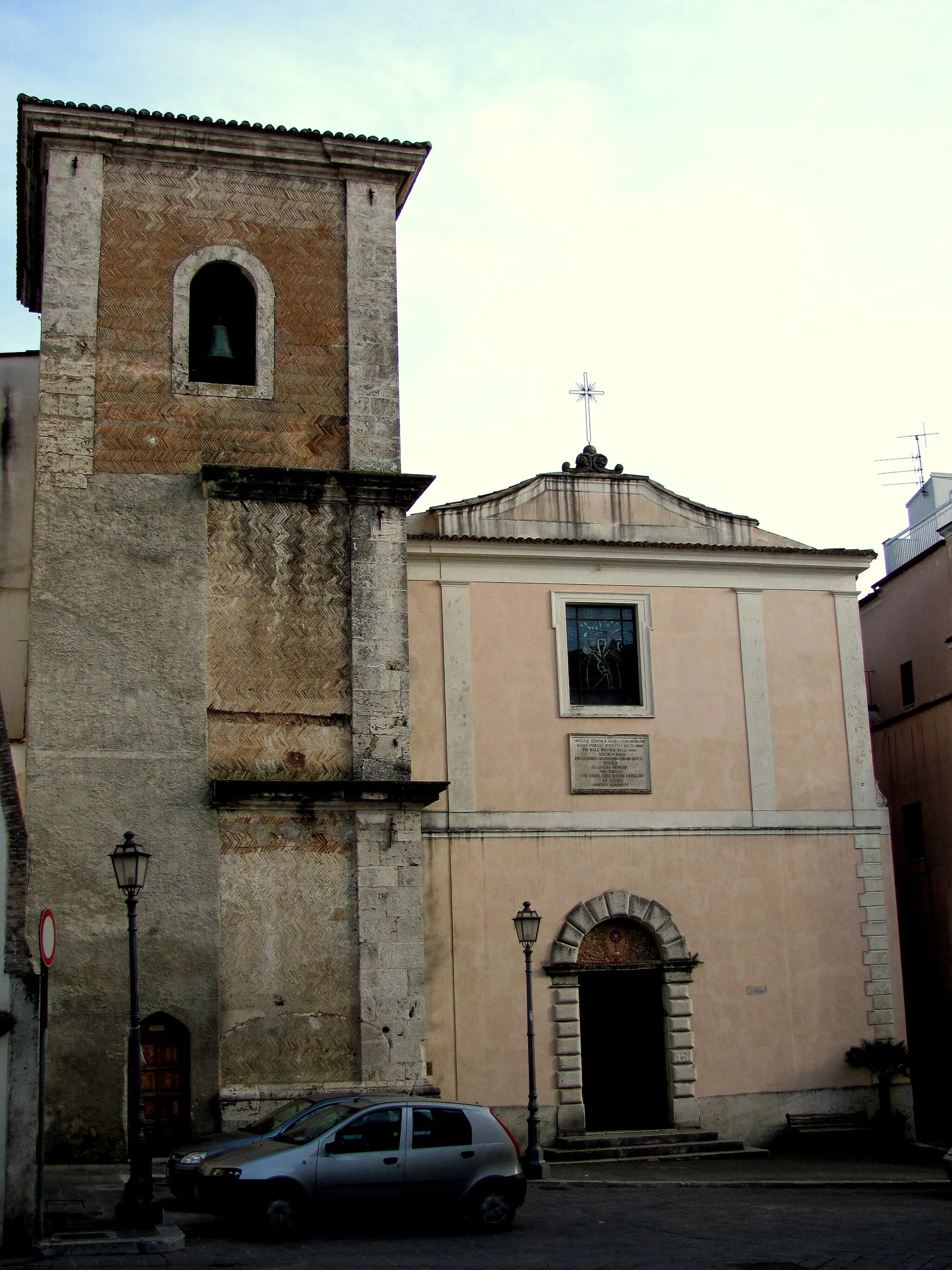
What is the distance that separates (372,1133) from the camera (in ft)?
46.0

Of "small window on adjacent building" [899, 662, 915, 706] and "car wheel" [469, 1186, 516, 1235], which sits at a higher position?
"small window on adjacent building" [899, 662, 915, 706]

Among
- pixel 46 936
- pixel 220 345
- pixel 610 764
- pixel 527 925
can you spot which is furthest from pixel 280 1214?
pixel 220 345

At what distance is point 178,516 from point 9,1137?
9.73m

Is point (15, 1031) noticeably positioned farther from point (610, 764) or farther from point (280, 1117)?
point (610, 764)

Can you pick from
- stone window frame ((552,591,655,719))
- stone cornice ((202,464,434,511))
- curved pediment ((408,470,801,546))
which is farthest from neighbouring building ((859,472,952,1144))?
stone cornice ((202,464,434,511))

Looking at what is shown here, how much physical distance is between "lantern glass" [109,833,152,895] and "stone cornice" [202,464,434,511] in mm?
6657

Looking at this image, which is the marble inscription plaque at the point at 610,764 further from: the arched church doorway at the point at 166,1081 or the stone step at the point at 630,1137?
the arched church doorway at the point at 166,1081

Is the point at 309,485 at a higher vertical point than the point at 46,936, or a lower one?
higher

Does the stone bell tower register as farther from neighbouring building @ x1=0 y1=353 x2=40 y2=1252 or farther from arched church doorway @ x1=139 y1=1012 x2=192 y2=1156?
neighbouring building @ x1=0 y1=353 x2=40 y2=1252

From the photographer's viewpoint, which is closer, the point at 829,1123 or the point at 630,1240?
the point at 630,1240

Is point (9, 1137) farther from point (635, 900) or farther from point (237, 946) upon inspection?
point (635, 900)

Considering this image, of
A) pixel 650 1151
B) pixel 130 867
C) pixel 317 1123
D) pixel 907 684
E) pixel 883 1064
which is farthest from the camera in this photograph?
pixel 907 684

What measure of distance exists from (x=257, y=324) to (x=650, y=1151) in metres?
13.3

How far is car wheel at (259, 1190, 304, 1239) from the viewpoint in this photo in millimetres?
13273
